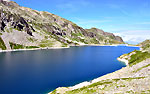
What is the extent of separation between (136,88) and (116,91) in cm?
536

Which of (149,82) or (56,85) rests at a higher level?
(149,82)

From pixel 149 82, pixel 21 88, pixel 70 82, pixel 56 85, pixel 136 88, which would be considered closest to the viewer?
pixel 136 88

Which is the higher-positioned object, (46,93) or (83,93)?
(83,93)

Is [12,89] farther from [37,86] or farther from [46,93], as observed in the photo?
[46,93]

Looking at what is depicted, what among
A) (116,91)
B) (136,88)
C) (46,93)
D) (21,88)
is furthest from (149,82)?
(21,88)

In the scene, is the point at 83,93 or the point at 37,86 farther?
the point at 37,86

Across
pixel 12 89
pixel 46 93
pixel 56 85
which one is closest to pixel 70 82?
pixel 56 85

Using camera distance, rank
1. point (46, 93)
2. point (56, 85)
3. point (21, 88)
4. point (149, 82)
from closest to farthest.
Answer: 1. point (149, 82)
2. point (46, 93)
3. point (21, 88)
4. point (56, 85)

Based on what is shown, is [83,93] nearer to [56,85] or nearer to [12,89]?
[56,85]

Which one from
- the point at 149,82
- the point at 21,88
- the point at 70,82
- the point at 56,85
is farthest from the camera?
the point at 70,82

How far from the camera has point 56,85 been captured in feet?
211

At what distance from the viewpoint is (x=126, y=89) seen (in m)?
33.9

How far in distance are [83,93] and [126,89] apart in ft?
43.1

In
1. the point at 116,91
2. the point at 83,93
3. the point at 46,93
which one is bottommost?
the point at 46,93
